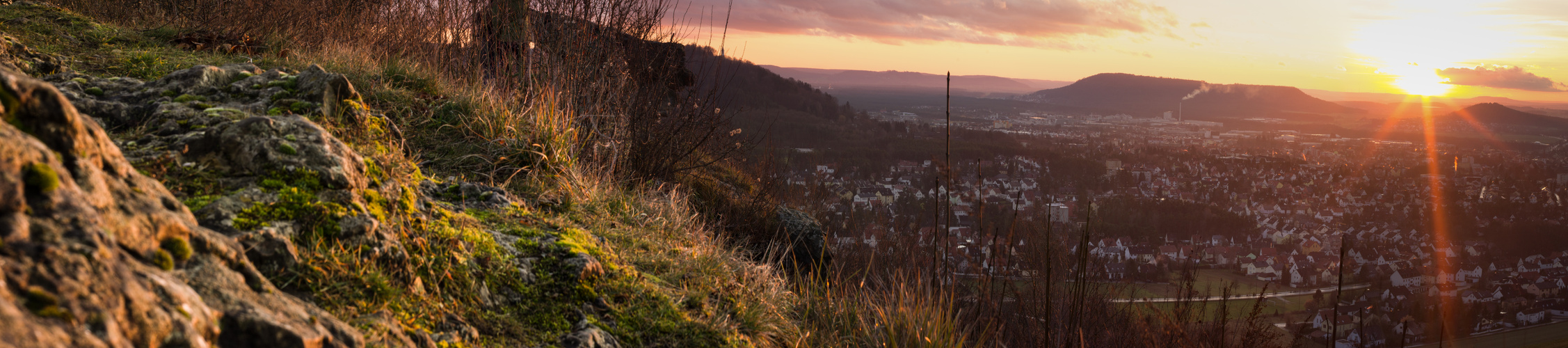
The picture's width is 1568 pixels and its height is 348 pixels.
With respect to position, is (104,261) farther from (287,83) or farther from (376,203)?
(287,83)

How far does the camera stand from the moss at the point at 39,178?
0.92m

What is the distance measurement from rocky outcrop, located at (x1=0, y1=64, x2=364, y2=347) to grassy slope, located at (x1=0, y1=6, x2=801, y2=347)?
0.29 metres

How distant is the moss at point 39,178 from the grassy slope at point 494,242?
1.99 ft

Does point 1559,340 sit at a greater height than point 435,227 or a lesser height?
lesser

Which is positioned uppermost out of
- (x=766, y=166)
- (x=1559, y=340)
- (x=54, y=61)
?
(x=54, y=61)

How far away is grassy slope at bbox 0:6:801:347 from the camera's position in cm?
184

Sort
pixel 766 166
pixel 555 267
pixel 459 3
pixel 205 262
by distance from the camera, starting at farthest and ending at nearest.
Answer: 1. pixel 766 166
2. pixel 459 3
3. pixel 555 267
4. pixel 205 262

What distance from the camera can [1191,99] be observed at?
148 meters

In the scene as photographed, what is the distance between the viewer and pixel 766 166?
37.7 feet

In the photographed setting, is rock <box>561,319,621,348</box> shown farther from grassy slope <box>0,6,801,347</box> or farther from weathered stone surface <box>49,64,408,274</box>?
weathered stone surface <box>49,64,408,274</box>

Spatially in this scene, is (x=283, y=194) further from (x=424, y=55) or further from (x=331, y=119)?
(x=424, y=55)

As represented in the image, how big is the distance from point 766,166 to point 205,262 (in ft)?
33.8

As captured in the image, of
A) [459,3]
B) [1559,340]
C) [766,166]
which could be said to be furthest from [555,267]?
[1559,340]

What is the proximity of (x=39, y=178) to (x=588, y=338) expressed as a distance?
1.25 metres
